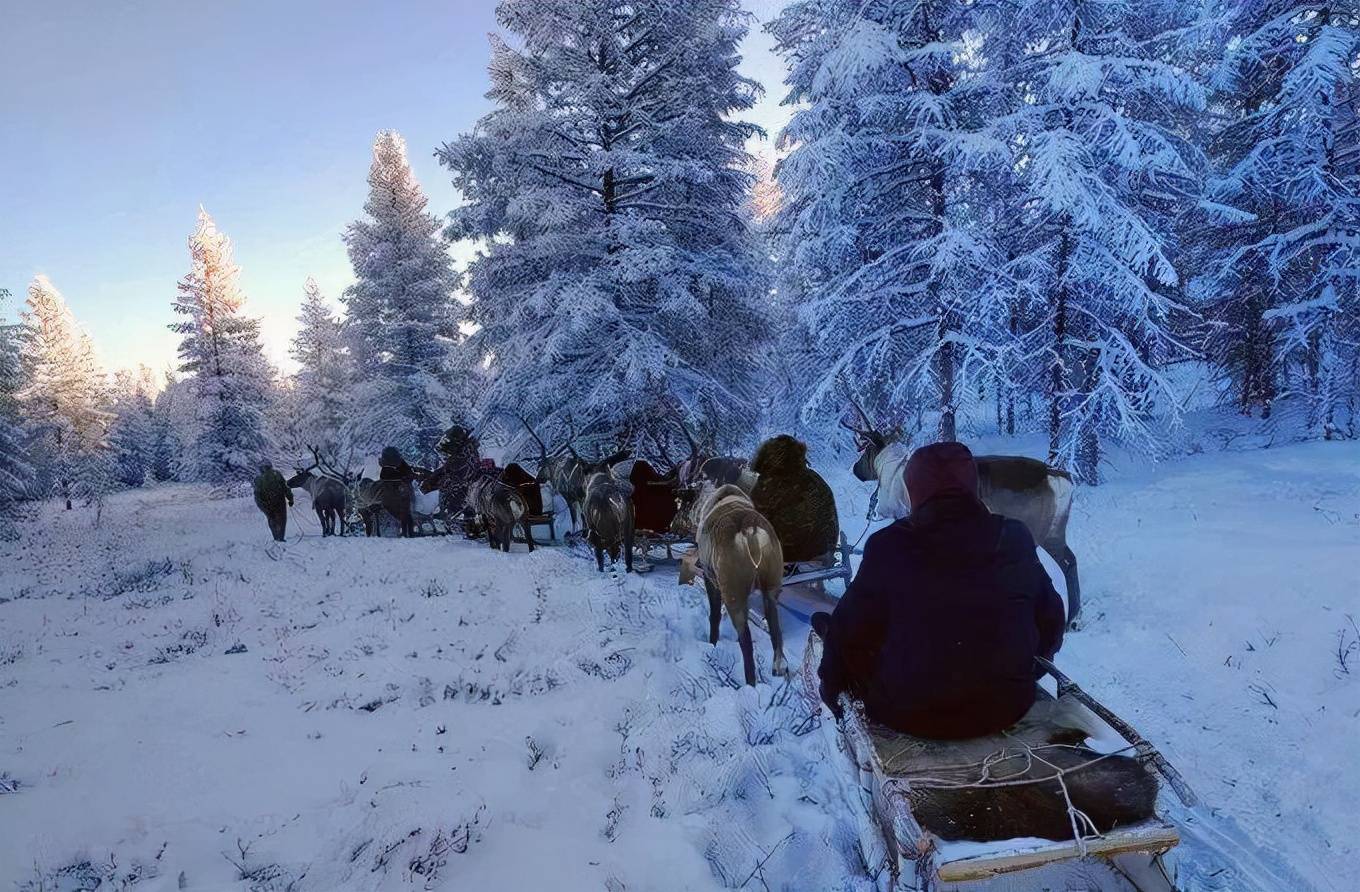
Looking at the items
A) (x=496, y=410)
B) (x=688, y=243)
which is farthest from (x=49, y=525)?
(x=688, y=243)

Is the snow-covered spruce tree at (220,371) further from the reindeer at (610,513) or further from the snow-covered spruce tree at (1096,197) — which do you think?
the snow-covered spruce tree at (1096,197)

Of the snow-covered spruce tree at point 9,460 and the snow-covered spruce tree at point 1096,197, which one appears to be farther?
the snow-covered spruce tree at point 9,460

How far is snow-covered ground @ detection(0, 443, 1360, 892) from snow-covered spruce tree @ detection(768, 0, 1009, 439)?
199 inches

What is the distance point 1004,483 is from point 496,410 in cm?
1134

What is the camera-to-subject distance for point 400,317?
24469mm

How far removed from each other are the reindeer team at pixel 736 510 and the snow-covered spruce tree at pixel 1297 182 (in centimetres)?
1175

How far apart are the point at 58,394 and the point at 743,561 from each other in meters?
50.4

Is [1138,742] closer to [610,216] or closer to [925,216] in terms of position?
[925,216]

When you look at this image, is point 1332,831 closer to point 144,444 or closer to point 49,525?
point 49,525

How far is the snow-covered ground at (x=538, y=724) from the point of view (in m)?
3.68

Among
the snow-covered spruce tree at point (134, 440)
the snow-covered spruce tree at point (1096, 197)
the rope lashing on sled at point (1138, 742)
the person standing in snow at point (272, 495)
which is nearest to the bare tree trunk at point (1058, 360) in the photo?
the snow-covered spruce tree at point (1096, 197)

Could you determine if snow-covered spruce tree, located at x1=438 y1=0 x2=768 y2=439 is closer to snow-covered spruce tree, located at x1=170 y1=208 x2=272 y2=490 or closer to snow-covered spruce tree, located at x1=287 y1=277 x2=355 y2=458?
snow-covered spruce tree, located at x1=170 y1=208 x2=272 y2=490

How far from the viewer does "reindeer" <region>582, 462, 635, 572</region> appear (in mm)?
9812

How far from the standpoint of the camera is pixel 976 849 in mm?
2527
